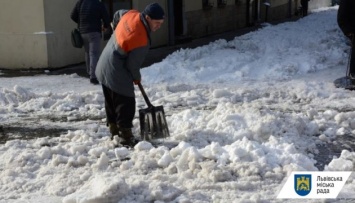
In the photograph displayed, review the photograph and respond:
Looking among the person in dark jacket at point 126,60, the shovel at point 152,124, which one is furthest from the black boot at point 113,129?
the shovel at point 152,124

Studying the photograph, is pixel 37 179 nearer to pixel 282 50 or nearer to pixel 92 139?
pixel 92 139

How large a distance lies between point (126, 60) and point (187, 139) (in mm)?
1128

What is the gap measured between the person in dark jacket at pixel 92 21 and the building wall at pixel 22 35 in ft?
6.54

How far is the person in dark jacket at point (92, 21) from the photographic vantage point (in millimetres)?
10133

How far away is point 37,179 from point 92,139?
1301mm

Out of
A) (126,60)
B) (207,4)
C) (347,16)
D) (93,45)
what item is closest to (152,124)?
(126,60)

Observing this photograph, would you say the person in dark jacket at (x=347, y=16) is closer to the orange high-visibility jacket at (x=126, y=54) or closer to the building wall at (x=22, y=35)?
the orange high-visibility jacket at (x=126, y=54)

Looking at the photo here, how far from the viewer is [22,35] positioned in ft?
40.1

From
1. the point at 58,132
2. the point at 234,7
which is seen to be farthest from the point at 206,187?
the point at 234,7

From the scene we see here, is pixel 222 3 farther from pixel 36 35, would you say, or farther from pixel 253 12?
pixel 36 35

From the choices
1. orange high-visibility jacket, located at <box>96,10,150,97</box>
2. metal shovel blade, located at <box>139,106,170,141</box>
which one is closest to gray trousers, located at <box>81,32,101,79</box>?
orange high-visibility jacket, located at <box>96,10,150,97</box>

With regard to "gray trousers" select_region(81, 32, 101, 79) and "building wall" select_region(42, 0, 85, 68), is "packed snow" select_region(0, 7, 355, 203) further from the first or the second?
"building wall" select_region(42, 0, 85, 68)

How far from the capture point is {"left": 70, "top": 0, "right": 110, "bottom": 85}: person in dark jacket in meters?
10.1

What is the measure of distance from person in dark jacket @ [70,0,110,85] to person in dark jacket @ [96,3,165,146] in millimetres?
3473
